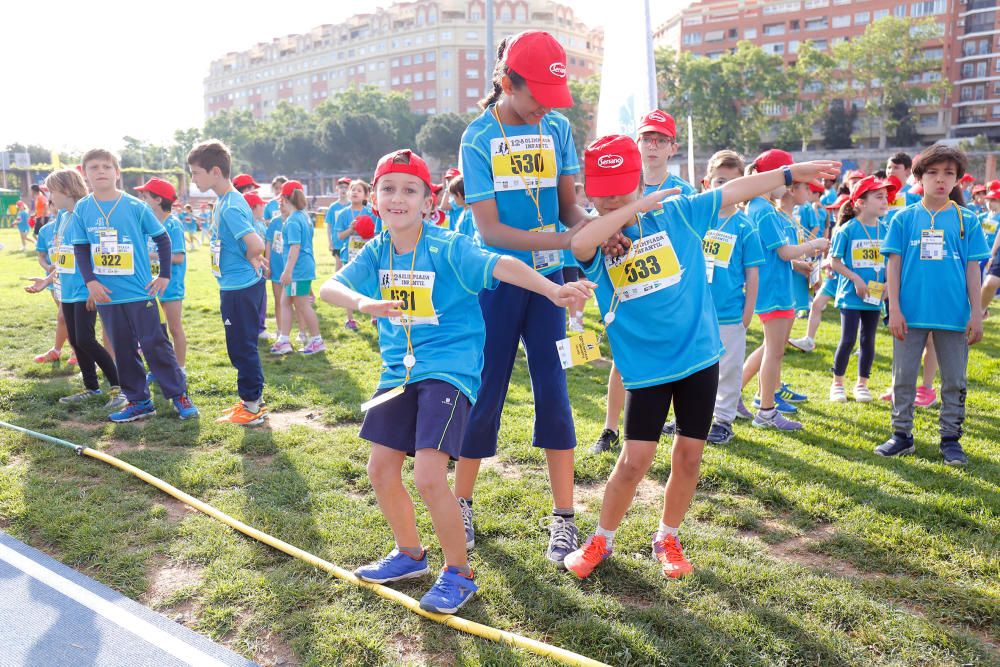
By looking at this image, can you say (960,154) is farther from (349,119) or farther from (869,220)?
(349,119)

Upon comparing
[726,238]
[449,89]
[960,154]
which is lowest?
[726,238]

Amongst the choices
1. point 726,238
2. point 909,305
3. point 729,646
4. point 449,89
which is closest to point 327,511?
point 729,646

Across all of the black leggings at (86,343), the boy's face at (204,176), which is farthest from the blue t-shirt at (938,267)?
the black leggings at (86,343)

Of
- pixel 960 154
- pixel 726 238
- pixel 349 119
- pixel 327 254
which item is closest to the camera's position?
pixel 960 154

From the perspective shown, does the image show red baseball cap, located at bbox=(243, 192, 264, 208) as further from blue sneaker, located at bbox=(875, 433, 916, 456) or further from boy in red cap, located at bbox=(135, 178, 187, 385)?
blue sneaker, located at bbox=(875, 433, 916, 456)

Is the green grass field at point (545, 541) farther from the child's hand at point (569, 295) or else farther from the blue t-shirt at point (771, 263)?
the child's hand at point (569, 295)

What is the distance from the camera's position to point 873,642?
293cm

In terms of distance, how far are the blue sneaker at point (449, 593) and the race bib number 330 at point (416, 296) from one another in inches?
43.7

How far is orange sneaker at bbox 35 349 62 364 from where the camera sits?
8.16m

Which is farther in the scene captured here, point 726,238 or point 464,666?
point 726,238

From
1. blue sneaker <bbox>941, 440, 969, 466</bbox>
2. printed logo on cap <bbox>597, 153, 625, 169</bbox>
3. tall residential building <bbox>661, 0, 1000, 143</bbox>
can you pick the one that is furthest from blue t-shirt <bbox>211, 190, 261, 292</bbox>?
tall residential building <bbox>661, 0, 1000, 143</bbox>

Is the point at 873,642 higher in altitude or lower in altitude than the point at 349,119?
lower

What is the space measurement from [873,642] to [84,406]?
6.29m

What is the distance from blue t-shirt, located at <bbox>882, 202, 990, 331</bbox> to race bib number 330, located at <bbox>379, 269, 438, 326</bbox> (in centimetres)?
371
